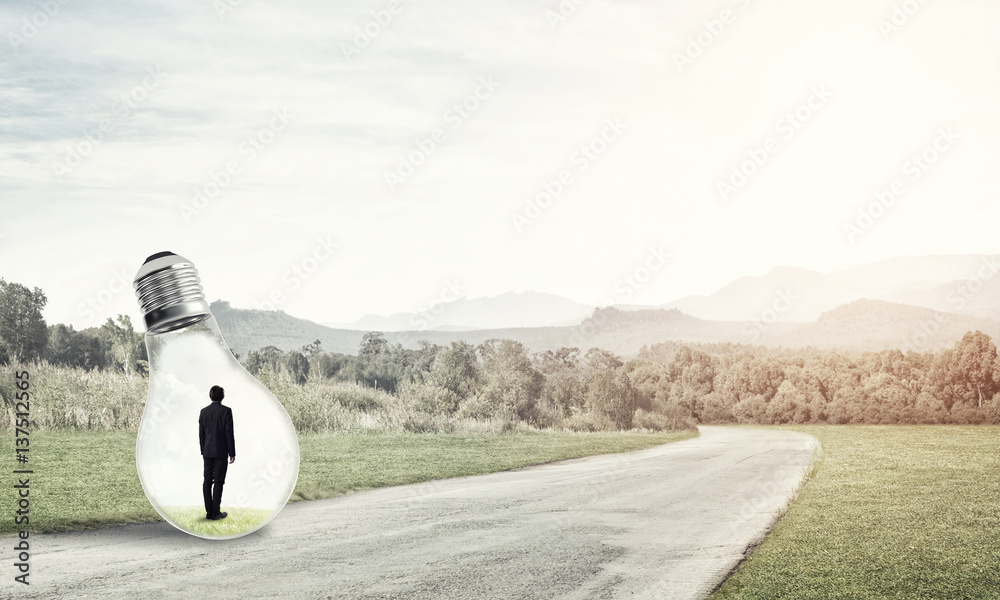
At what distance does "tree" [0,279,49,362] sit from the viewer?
Result: 34.5 metres

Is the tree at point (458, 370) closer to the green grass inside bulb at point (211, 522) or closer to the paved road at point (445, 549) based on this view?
the paved road at point (445, 549)

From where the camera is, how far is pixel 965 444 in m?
29.0

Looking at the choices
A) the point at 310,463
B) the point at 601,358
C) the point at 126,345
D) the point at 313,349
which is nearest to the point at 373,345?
the point at 313,349

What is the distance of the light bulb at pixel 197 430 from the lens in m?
5.24

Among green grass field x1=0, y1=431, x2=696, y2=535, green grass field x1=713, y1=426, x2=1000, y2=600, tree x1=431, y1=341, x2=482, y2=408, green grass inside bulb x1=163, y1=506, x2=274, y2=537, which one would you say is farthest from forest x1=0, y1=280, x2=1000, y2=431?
green grass inside bulb x1=163, y1=506, x2=274, y2=537

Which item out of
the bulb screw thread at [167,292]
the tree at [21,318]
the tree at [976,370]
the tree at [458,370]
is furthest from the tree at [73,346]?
the tree at [976,370]

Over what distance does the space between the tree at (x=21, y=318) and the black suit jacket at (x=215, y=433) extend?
34499mm

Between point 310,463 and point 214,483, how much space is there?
455 inches

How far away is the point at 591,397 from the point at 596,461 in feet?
48.4

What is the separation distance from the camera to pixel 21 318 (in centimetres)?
3528

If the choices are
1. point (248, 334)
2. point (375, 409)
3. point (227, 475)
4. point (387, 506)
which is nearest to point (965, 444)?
point (375, 409)

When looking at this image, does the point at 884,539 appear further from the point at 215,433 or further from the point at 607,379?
the point at 607,379

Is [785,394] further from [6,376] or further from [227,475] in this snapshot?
[227,475]

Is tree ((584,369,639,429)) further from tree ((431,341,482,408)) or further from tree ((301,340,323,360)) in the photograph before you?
tree ((301,340,323,360))
